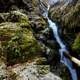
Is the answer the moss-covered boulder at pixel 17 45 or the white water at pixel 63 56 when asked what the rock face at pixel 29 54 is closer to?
the moss-covered boulder at pixel 17 45

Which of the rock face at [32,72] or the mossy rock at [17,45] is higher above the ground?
the mossy rock at [17,45]

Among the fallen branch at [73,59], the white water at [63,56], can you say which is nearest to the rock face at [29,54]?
the white water at [63,56]

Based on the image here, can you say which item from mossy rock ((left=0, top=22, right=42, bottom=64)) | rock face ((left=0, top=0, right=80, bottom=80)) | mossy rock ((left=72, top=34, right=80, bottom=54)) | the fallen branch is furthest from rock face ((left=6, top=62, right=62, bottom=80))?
mossy rock ((left=72, top=34, right=80, bottom=54))

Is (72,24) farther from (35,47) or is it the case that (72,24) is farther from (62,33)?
(35,47)

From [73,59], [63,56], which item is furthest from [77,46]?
[63,56]

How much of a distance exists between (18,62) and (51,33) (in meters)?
6.52

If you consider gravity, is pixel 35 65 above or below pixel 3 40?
below

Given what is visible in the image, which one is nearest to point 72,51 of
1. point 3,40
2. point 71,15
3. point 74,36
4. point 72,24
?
point 74,36

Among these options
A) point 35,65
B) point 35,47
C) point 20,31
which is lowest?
point 35,65

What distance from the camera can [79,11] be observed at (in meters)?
15.0

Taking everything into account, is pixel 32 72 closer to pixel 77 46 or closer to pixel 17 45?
pixel 17 45

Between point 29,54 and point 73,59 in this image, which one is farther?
point 73,59

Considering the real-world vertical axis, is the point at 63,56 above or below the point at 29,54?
below

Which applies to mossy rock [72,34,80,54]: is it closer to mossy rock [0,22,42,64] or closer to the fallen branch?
the fallen branch
